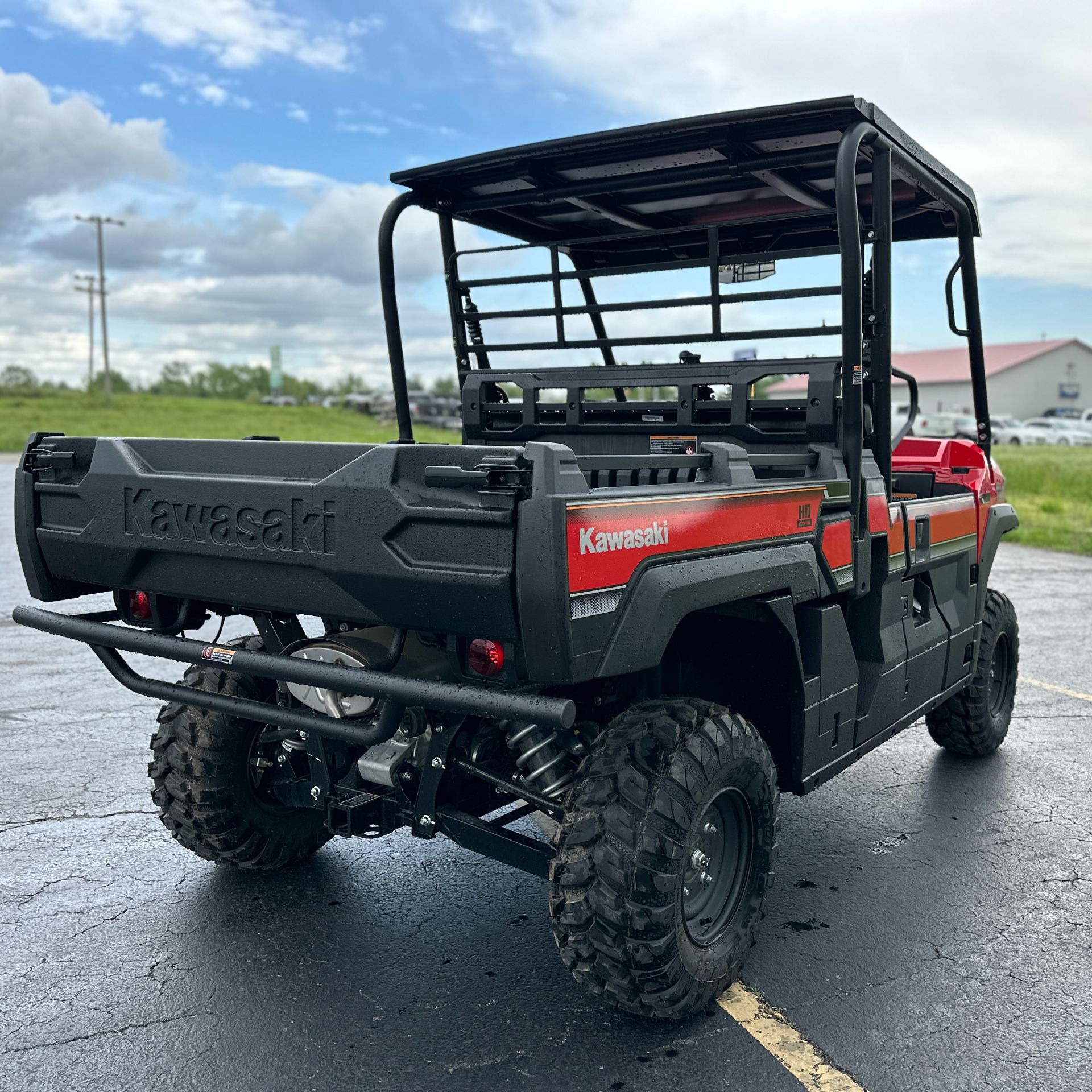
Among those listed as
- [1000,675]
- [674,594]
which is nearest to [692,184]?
[674,594]

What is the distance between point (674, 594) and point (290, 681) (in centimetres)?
101

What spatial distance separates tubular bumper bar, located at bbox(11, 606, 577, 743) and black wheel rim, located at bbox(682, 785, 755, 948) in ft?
1.94

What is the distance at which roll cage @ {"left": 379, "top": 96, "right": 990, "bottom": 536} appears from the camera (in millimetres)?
3725

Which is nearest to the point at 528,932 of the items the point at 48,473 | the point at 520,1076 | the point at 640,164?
the point at 520,1076

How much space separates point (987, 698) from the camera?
17.8 feet

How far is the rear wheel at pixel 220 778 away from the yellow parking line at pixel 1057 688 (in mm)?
5006

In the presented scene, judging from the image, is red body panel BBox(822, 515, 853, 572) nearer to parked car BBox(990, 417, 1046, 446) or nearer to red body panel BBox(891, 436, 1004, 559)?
red body panel BBox(891, 436, 1004, 559)

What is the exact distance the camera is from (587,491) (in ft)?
8.48

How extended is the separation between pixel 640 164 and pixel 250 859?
2846 millimetres

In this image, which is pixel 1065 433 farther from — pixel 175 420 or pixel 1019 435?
pixel 175 420

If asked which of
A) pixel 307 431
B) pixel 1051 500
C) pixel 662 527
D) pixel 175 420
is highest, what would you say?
pixel 175 420

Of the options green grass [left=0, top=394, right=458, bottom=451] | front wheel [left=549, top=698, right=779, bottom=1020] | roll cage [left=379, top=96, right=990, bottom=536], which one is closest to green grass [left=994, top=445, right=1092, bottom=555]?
roll cage [left=379, top=96, right=990, bottom=536]

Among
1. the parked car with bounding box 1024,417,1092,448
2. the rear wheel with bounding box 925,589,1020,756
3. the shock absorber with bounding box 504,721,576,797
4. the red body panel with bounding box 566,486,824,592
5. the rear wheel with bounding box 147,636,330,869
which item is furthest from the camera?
the parked car with bounding box 1024,417,1092,448

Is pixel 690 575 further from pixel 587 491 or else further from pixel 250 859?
pixel 250 859
